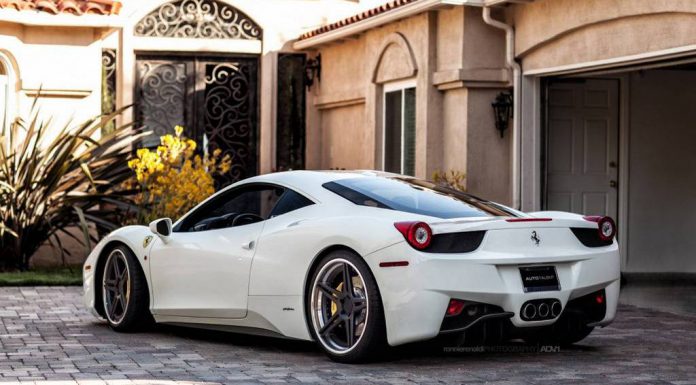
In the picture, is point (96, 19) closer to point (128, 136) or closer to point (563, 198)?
point (128, 136)

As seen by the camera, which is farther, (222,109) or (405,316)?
(222,109)

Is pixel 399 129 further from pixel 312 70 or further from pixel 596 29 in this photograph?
pixel 596 29

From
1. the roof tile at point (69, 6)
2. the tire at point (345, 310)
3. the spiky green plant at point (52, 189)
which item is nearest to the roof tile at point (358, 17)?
the roof tile at point (69, 6)

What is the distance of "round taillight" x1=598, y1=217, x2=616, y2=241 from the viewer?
26.2 feet

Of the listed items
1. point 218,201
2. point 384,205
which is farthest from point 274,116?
point 384,205

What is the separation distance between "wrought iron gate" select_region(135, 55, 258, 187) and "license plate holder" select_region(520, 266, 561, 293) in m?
11.3

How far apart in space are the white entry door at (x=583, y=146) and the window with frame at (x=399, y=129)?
6.24ft

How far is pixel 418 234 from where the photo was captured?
7.24 meters

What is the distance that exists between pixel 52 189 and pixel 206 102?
457cm

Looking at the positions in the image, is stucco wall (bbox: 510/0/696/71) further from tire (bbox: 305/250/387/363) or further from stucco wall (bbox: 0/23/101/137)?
stucco wall (bbox: 0/23/101/137)

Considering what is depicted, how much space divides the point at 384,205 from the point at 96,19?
30.3 feet

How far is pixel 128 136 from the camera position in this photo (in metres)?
15.5

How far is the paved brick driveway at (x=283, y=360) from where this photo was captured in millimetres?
7066

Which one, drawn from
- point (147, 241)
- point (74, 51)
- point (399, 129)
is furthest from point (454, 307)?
point (74, 51)
